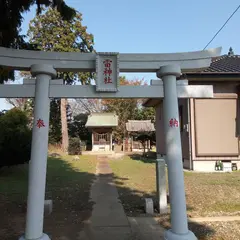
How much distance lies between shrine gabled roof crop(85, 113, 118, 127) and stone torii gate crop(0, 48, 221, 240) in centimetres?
2696

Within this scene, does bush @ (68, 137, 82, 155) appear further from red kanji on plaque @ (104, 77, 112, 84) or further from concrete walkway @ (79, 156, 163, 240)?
red kanji on plaque @ (104, 77, 112, 84)

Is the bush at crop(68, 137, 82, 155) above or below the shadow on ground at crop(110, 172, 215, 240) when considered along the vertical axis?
above

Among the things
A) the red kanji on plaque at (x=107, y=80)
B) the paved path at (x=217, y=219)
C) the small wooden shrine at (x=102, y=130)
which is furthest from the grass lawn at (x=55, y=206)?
the small wooden shrine at (x=102, y=130)

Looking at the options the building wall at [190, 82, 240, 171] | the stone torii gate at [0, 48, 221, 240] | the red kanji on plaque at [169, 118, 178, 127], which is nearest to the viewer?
the stone torii gate at [0, 48, 221, 240]

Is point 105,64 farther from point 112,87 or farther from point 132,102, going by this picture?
point 132,102

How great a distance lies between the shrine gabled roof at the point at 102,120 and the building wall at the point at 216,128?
62.2ft

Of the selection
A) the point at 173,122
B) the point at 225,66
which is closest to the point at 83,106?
the point at 225,66

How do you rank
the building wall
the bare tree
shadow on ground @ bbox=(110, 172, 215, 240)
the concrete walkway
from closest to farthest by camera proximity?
the concrete walkway → shadow on ground @ bbox=(110, 172, 215, 240) → the building wall → the bare tree

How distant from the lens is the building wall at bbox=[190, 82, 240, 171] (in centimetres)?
1348

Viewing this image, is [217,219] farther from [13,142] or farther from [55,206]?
[13,142]

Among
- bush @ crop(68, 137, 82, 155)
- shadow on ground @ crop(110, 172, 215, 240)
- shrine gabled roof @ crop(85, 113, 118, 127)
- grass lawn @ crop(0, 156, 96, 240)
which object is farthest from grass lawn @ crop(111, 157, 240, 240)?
shrine gabled roof @ crop(85, 113, 118, 127)

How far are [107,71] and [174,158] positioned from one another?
181 centimetres

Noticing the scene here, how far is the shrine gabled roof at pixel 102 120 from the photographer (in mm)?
32219

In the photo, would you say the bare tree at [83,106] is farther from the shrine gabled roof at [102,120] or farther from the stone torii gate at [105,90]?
the stone torii gate at [105,90]
